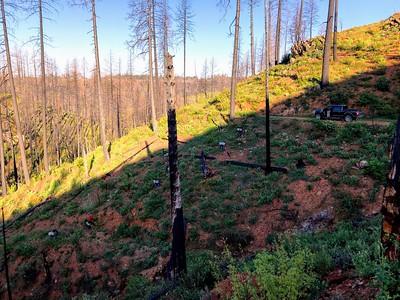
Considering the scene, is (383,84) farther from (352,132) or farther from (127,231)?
(127,231)

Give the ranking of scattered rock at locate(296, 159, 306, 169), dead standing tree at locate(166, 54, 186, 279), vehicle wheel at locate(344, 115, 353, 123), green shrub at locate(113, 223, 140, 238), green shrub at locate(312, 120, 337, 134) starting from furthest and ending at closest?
1. vehicle wheel at locate(344, 115, 353, 123)
2. green shrub at locate(312, 120, 337, 134)
3. scattered rock at locate(296, 159, 306, 169)
4. green shrub at locate(113, 223, 140, 238)
5. dead standing tree at locate(166, 54, 186, 279)

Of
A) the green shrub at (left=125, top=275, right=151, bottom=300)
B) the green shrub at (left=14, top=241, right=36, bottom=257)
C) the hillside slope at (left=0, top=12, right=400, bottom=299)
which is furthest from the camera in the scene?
the green shrub at (left=14, top=241, right=36, bottom=257)

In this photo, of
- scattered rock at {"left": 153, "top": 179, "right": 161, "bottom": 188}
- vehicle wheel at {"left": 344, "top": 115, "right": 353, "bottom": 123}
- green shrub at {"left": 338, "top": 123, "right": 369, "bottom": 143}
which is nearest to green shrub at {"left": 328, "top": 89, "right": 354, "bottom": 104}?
vehicle wheel at {"left": 344, "top": 115, "right": 353, "bottom": 123}

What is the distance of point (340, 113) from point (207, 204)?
39.9 ft

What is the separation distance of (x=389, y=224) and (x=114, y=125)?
7530 centimetres

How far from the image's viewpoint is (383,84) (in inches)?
868

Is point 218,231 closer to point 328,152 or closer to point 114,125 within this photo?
point 328,152

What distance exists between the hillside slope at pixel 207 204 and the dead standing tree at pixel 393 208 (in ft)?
A: 1.48

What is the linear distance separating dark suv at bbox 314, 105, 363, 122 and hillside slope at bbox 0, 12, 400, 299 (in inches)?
71.4

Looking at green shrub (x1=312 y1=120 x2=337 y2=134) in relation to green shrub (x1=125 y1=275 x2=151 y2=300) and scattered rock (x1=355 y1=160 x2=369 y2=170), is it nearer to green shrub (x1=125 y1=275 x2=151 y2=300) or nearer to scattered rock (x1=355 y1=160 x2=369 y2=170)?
scattered rock (x1=355 y1=160 x2=369 y2=170)

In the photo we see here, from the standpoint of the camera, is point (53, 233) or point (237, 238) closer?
point (237, 238)

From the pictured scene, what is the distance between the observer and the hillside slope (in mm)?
10695

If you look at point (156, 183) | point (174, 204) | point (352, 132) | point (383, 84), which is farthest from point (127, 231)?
point (383, 84)

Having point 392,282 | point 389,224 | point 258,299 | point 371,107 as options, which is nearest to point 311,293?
point 258,299
